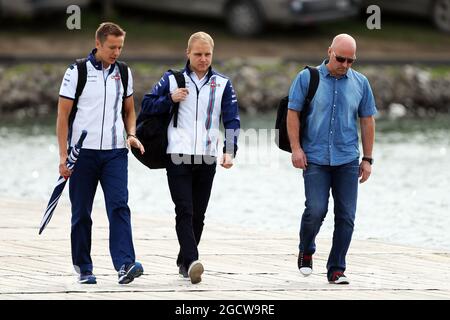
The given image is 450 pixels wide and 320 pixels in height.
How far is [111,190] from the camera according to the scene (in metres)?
9.52

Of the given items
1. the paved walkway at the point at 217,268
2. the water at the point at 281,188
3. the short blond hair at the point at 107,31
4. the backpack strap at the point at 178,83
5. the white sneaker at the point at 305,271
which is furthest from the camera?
the water at the point at 281,188

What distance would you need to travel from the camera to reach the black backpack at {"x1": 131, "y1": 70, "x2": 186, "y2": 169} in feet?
31.7

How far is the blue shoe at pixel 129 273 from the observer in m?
9.41

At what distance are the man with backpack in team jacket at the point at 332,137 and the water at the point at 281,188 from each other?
2.56 m

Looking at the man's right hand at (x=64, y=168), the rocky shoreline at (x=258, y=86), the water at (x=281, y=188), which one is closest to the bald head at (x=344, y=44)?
the man's right hand at (x=64, y=168)

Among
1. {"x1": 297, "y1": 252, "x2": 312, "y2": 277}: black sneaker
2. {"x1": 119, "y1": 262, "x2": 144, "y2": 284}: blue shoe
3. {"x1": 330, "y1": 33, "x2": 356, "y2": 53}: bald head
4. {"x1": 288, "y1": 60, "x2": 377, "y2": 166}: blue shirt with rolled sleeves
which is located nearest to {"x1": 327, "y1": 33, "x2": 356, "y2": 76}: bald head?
{"x1": 330, "y1": 33, "x2": 356, "y2": 53}: bald head

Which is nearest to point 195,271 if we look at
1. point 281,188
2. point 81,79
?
point 81,79

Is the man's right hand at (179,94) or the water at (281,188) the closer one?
the man's right hand at (179,94)

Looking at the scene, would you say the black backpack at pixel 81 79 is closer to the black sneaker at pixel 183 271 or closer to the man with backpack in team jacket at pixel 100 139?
the man with backpack in team jacket at pixel 100 139

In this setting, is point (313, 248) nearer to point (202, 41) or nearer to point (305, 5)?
point (202, 41)
